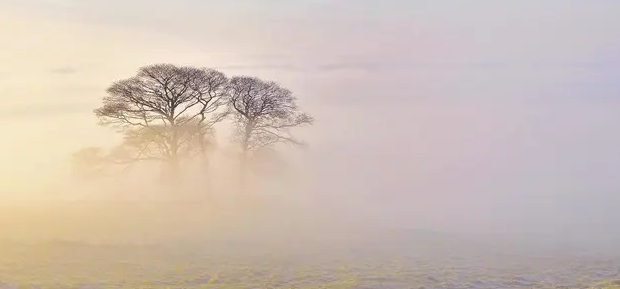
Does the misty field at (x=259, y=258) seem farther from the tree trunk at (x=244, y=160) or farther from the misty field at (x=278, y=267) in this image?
the tree trunk at (x=244, y=160)

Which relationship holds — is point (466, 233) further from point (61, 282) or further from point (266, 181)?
point (61, 282)

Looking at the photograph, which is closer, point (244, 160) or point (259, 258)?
point (259, 258)

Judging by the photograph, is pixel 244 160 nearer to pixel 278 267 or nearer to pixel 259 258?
pixel 259 258

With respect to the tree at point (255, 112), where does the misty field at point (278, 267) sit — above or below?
below

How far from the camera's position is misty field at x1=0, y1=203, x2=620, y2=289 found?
44906 millimetres

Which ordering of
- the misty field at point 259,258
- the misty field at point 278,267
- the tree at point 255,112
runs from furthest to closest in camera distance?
the tree at point 255,112
the misty field at point 259,258
the misty field at point 278,267

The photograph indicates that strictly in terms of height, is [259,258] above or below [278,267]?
above

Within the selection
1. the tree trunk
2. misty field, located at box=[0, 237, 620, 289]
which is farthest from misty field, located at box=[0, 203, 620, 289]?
the tree trunk

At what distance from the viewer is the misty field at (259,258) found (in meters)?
44.9

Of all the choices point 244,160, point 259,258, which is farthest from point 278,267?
point 244,160

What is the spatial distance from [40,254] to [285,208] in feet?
164

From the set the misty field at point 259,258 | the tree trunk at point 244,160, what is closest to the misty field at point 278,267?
the misty field at point 259,258

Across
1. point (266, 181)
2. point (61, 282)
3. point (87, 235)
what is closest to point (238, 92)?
point (266, 181)

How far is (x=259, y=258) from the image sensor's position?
182ft
